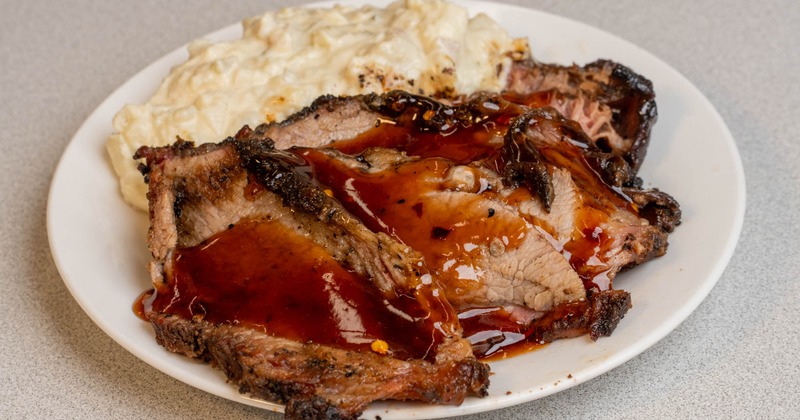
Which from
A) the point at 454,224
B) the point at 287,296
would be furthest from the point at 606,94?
the point at 287,296

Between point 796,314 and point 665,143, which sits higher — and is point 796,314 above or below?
below

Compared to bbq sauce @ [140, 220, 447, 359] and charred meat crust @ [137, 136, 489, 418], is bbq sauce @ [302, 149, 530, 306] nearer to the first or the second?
charred meat crust @ [137, 136, 489, 418]

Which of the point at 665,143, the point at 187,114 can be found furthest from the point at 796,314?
the point at 187,114

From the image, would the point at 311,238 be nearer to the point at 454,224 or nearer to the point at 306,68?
the point at 454,224

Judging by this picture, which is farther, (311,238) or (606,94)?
(606,94)

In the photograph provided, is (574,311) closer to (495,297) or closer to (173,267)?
(495,297)

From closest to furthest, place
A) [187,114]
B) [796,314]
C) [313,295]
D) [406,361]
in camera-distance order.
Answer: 1. [406,361]
2. [313,295]
3. [796,314]
4. [187,114]
